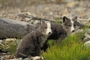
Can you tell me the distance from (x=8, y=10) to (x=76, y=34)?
10418mm

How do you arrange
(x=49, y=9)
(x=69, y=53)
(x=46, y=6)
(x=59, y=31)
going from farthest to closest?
(x=46, y=6)
(x=49, y=9)
(x=59, y=31)
(x=69, y=53)

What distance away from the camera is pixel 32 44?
11.6m

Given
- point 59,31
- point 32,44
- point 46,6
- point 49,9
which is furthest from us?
point 46,6

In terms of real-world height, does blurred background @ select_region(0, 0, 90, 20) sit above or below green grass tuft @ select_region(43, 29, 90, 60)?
below

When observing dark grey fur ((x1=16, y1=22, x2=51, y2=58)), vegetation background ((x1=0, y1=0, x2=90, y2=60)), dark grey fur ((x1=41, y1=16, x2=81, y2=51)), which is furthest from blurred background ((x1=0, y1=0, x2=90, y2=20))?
dark grey fur ((x1=16, y1=22, x2=51, y2=58))

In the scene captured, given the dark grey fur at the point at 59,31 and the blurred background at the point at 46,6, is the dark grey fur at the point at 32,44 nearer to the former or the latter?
the dark grey fur at the point at 59,31

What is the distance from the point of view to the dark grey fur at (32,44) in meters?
11.5

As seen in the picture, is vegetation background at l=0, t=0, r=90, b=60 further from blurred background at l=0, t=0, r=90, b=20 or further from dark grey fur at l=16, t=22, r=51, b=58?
Result: dark grey fur at l=16, t=22, r=51, b=58

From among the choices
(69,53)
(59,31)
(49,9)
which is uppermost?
(59,31)

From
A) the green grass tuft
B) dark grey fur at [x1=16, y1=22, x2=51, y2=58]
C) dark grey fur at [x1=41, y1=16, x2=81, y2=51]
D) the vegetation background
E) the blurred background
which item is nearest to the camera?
the green grass tuft

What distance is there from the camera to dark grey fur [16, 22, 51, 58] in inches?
451

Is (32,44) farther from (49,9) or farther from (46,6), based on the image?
(46,6)

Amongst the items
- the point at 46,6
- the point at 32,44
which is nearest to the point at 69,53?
the point at 32,44

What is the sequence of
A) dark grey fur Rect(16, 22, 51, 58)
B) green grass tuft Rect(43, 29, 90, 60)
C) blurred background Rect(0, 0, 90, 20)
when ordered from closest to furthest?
green grass tuft Rect(43, 29, 90, 60) → dark grey fur Rect(16, 22, 51, 58) → blurred background Rect(0, 0, 90, 20)
